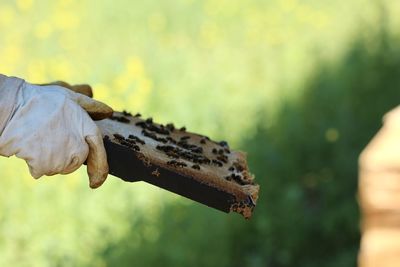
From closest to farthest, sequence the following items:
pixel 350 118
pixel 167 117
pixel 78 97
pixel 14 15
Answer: pixel 78 97 < pixel 167 117 < pixel 350 118 < pixel 14 15

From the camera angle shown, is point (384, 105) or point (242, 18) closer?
point (384, 105)

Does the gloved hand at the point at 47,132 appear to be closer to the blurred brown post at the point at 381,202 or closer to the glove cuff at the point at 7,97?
the glove cuff at the point at 7,97

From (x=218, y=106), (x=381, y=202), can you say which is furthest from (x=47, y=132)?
(x=218, y=106)

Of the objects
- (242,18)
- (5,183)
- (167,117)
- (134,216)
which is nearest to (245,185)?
(134,216)

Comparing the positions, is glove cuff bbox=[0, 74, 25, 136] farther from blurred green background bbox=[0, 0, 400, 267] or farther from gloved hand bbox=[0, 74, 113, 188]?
blurred green background bbox=[0, 0, 400, 267]

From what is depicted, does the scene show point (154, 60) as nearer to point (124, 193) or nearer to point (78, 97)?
point (124, 193)

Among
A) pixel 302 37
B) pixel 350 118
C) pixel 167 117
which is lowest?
pixel 167 117

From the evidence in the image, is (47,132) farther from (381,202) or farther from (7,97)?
(381,202)
